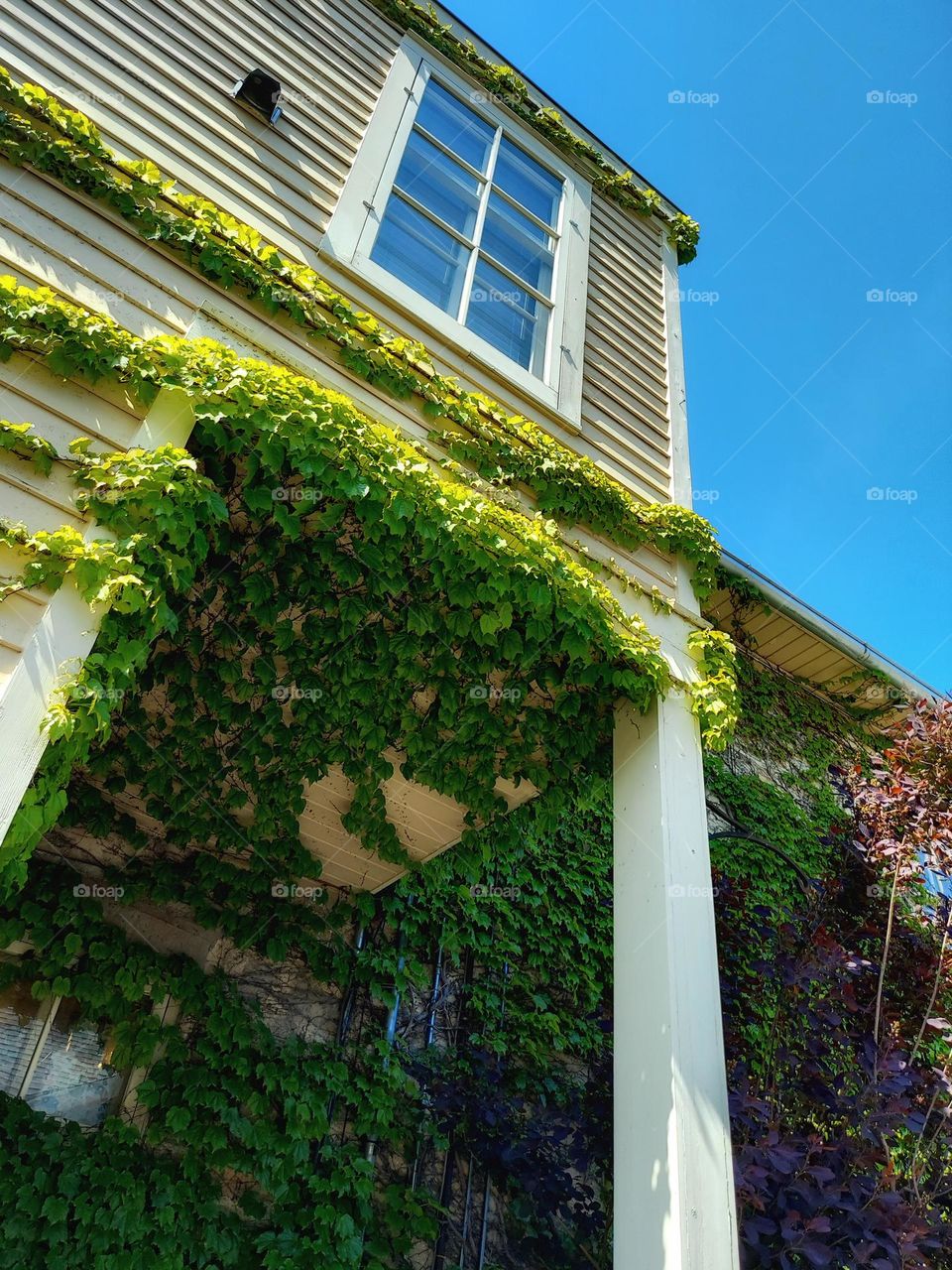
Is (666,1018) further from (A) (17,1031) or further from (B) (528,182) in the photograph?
(B) (528,182)

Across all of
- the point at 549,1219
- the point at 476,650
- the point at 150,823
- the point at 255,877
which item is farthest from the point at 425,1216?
the point at 476,650

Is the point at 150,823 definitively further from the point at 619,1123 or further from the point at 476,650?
the point at 619,1123

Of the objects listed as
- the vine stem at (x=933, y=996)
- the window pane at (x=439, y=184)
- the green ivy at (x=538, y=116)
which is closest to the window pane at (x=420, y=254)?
the window pane at (x=439, y=184)

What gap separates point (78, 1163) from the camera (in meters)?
2.95

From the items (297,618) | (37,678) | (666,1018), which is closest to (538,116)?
(297,618)

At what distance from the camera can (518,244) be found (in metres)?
4.03

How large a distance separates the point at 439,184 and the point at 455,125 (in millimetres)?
559

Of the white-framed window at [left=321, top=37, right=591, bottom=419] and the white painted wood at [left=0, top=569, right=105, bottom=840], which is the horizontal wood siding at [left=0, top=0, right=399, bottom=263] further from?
the white painted wood at [left=0, top=569, right=105, bottom=840]

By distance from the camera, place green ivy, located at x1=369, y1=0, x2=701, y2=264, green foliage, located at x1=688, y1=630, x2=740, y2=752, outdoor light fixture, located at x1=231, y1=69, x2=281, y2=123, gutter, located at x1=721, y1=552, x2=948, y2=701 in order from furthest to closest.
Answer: gutter, located at x1=721, y1=552, x2=948, y2=701
green ivy, located at x1=369, y1=0, x2=701, y2=264
outdoor light fixture, located at x1=231, y1=69, x2=281, y2=123
green foliage, located at x1=688, y1=630, x2=740, y2=752

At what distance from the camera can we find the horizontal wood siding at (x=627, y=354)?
371 centimetres

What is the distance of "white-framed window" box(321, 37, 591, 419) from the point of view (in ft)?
10.9

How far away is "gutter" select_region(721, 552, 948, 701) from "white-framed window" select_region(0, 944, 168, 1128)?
15.4 feet

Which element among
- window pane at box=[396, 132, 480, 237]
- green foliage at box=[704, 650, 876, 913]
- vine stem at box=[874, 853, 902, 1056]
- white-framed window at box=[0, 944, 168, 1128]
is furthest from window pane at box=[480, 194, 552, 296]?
white-framed window at box=[0, 944, 168, 1128]

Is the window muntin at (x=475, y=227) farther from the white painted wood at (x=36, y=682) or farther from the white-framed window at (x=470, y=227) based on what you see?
the white painted wood at (x=36, y=682)
